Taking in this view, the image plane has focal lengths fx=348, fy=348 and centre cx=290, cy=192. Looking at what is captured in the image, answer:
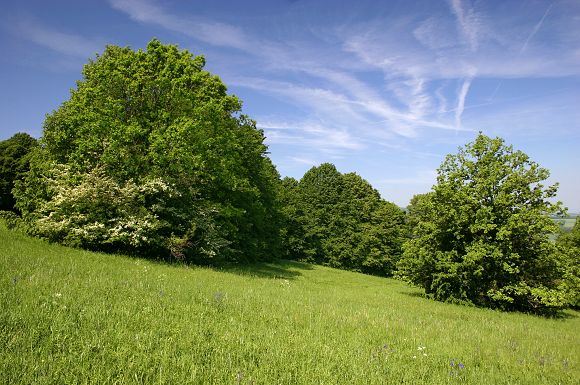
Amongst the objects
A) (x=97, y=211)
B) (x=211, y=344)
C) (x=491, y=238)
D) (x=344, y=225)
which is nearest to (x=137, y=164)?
(x=97, y=211)

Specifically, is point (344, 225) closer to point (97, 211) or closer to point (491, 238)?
point (491, 238)

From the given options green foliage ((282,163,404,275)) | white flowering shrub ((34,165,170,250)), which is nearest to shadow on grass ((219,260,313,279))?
white flowering shrub ((34,165,170,250))

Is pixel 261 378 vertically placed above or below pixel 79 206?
below

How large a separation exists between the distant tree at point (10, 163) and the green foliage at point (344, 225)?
3730cm

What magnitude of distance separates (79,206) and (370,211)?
159 ft

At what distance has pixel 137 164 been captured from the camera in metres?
21.3

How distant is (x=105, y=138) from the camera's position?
2039 centimetres

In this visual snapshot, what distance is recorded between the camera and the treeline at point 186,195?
1997 centimetres

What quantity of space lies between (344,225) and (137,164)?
43.4 m

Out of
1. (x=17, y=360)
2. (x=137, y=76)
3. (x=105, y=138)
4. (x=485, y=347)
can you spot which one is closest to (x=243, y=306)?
(x=17, y=360)

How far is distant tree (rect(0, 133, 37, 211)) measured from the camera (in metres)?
45.8

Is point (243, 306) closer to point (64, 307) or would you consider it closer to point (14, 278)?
point (64, 307)

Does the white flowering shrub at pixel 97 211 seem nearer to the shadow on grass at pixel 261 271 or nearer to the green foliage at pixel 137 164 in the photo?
the green foliage at pixel 137 164

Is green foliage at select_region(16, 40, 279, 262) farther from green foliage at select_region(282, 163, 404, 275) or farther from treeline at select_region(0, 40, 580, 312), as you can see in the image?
green foliage at select_region(282, 163, 404, 275)
